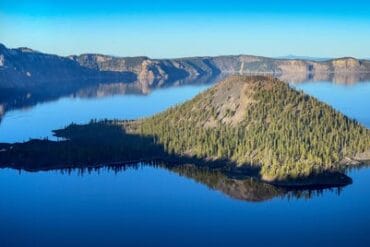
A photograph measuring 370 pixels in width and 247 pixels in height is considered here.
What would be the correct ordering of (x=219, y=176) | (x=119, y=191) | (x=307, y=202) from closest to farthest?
(x=307, y=202) < (x=119, y=191) < (x=219, y=176)

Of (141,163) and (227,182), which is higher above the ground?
(141,163)

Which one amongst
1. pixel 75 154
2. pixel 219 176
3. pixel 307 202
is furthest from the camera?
pixel 75 154

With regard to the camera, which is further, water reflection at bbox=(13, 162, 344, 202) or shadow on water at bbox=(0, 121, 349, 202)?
shadow on water at bbox=(0, 121, 349, 202)

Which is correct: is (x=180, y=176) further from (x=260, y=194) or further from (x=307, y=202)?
(x=307, y=202)

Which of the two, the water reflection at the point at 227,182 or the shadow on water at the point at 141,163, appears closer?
the water reflection at the point at 227,182

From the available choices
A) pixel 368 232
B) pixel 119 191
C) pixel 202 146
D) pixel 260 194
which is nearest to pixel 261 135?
pixel 202 146

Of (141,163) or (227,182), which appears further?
(141,163)

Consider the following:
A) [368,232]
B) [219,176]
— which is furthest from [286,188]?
[368,232]

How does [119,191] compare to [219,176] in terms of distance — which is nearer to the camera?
[119,191]

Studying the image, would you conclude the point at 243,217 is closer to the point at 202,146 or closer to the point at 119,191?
the point at 119,191
